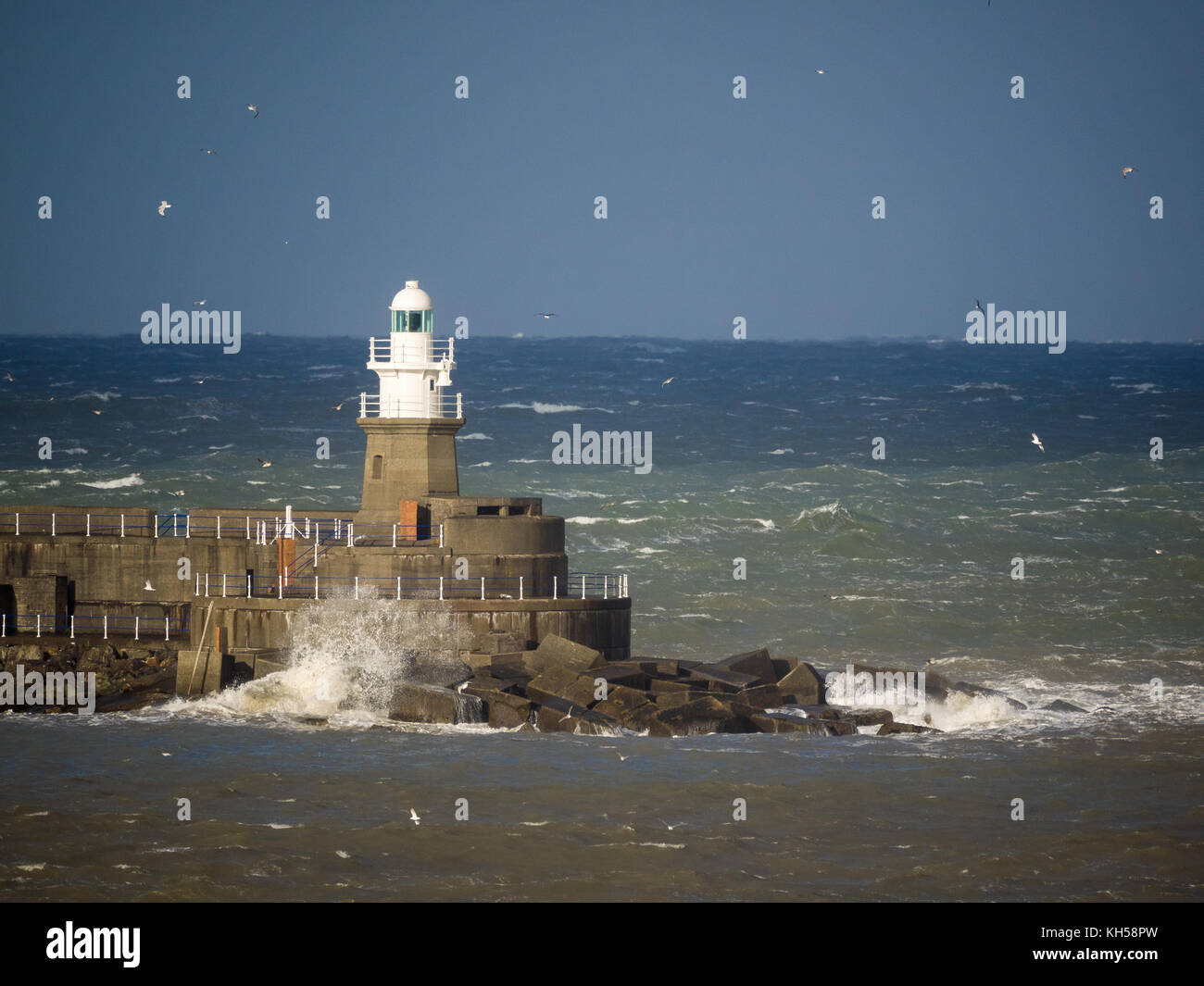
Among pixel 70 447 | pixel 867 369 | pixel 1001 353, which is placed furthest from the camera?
Result: pixel 1001 353

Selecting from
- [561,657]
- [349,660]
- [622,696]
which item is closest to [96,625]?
[349,660]

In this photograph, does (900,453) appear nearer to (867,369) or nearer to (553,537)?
(553,537)

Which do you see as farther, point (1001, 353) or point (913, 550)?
point (1001, 353)

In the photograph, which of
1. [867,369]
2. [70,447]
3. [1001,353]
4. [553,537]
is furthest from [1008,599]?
[1001,353]

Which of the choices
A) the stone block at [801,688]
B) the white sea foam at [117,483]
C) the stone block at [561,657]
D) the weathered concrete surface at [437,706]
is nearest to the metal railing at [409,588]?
the stone block at [561,657]

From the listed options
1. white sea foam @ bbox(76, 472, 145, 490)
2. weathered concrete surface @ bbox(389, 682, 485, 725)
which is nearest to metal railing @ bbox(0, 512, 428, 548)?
weathered concrete surface @ bbox(389, 682, 485, 725)

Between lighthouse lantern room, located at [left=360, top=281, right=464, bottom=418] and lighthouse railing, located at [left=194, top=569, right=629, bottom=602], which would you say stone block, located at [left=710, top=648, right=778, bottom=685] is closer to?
lighthouse railing, located at [left=194, top=569, right=629, bottom=602]
